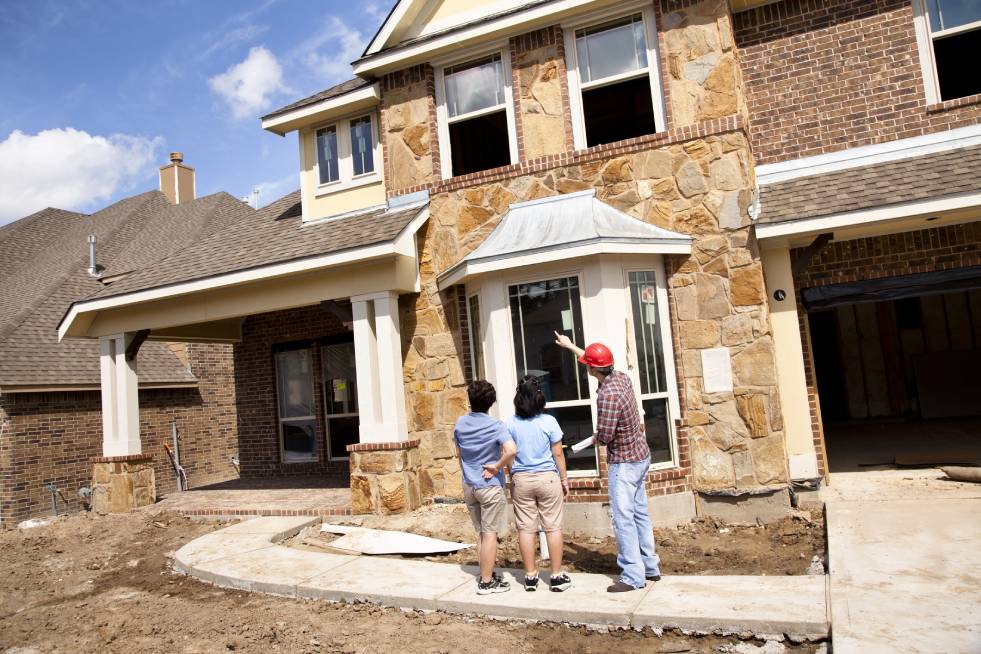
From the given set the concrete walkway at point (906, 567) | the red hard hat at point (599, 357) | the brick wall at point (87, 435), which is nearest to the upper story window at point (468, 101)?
the red hard hat at point (599, 357)

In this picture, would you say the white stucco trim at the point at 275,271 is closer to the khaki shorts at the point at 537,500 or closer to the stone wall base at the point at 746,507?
the khaki shorts at the point at 537,500

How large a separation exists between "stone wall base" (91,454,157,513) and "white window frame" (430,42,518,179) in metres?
6.60

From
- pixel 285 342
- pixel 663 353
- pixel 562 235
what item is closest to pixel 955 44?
pixel 663 353

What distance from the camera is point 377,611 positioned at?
545 cm

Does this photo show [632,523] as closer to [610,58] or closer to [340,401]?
[610,58]

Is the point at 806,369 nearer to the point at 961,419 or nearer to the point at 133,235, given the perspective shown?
the point at 961,419

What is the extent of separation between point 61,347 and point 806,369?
15344 mm

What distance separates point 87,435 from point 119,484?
561 centimetres

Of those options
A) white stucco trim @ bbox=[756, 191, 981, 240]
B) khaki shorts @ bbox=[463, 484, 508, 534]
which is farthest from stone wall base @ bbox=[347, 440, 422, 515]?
white stucco trim @ bbox=[756, 191, 981, 240]

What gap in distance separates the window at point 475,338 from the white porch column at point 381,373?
0.95 metres

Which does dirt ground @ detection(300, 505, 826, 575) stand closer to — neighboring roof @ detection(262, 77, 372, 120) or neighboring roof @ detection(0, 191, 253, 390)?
neighboring roof @ detection(262, 77, 372, 120)

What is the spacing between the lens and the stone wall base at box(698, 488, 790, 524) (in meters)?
7.44

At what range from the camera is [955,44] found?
330 inches

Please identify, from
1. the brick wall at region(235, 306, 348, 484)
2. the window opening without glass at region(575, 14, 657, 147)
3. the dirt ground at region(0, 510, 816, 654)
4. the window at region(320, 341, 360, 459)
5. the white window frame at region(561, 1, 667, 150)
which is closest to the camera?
the dirt ground at region(0, 510, 816, 654)
